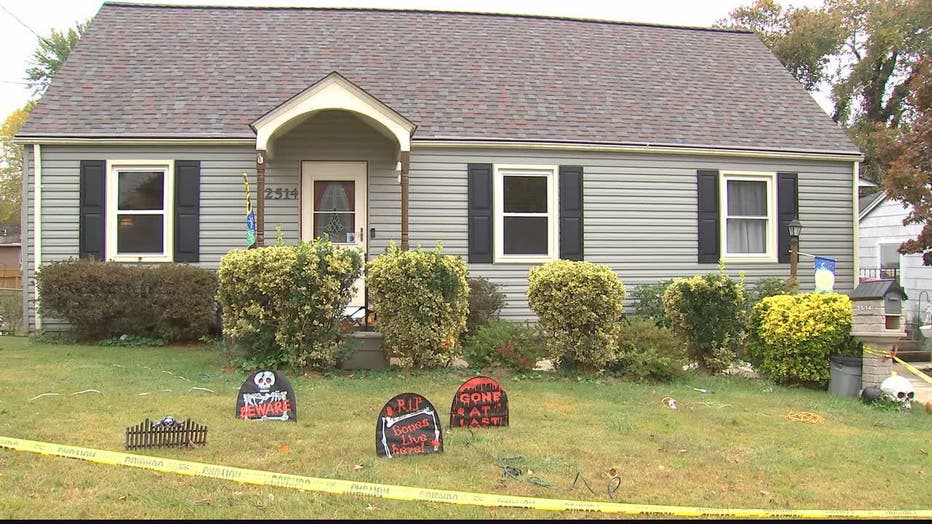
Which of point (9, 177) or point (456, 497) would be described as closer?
point (456, 497)

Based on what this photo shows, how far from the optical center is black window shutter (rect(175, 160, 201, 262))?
10.5 metres

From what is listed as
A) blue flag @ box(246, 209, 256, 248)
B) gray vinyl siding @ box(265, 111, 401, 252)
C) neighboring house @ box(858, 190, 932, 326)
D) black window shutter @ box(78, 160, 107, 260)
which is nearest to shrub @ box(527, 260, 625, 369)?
gray vinyl siding @ box(265, 111, 401, 252)

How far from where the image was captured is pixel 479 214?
1102 centimetres

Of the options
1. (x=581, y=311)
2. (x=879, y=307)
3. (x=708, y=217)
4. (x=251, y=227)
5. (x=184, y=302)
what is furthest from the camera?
(x=708, y=217)

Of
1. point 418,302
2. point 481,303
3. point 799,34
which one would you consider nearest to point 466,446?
point 418,302

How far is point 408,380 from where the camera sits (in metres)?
7.38

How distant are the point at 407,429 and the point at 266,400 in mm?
1447

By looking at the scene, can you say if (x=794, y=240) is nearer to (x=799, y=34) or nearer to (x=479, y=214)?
(x=479, y=214)

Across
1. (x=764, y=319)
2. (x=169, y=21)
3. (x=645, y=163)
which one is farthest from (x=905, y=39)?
(x=169, y=21)

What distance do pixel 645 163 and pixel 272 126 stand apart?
19.6 ft

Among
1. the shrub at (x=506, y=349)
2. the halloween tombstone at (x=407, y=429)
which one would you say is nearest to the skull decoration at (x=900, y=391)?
the shrub at (x=506, y=349)

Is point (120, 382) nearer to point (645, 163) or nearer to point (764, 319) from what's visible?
point (764, 319)

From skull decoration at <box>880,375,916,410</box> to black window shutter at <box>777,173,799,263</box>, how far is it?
5.17 meters

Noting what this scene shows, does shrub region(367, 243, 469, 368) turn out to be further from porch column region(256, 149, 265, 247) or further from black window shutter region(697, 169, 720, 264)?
black window shutter region(697, 169, 720, 264)
